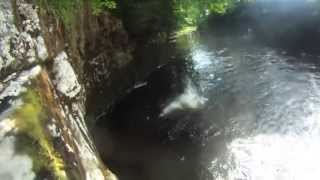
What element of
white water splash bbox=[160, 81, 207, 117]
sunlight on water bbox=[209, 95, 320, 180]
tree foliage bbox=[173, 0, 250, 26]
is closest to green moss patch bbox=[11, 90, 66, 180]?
sunlight on water bbox=[209, 95, 320, 180]

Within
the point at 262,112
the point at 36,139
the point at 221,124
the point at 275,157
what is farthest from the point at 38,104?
the point at 262,112

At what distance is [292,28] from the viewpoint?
3809 cm

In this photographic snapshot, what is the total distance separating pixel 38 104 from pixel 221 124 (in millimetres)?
11268

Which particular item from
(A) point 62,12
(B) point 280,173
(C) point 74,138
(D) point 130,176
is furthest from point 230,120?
(C) point 74,138

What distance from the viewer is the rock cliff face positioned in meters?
7.48

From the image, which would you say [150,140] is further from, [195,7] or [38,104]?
[38,104]

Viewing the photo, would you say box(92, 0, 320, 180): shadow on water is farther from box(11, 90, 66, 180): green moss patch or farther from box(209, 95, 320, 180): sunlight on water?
box(11, 90, 66, 180): green moss patch

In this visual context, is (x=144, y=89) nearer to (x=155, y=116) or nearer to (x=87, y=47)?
(x=155, y=116)

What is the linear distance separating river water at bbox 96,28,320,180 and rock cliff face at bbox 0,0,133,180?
4.74 m

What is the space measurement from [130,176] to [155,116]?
5294 millimetres

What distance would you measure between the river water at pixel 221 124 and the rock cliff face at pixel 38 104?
4.74 metres

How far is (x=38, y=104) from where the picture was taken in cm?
830

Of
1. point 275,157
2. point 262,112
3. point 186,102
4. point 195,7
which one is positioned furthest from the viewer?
point 195,7

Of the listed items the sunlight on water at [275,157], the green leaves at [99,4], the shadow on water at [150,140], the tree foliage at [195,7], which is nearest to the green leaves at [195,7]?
the tree foliage at [195,7]
